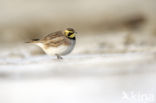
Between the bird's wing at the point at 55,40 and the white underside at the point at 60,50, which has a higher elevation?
the bird's wing at the point at 55,40

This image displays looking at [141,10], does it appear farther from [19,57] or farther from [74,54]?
[19,57]

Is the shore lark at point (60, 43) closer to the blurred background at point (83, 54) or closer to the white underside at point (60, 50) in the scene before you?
the white underside at point (60, 50)

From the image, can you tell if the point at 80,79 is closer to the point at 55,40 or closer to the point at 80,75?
the point at 80,75

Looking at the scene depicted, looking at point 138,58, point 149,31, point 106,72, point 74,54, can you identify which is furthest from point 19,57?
point 149,31

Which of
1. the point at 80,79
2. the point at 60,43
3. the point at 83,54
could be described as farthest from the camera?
the point at 83,54

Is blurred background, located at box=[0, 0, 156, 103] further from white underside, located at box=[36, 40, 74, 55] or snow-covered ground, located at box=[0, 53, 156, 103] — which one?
white underside, located at box=[36, 40, 74, 55]

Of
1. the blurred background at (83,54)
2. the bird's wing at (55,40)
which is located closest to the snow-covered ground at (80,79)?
the blurred background at (83,54)

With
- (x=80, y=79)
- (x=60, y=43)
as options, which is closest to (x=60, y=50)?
(x=60, y=43)

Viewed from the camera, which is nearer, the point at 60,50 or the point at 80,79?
the point at 60,50
